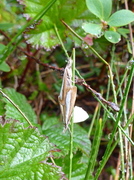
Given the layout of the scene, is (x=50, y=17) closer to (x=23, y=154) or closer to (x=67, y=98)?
(x=67, y=98)

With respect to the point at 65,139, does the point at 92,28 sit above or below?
above

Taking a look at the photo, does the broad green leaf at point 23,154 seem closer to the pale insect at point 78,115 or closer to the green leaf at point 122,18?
the pale insect at point 78,115

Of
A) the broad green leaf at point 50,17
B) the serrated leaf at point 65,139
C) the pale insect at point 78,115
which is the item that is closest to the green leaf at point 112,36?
the broad green leaf at point 50,17

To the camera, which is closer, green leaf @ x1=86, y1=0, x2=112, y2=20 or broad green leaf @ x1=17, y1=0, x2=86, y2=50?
green leaf @ x1=86, y1=0, x2=112, y2=20

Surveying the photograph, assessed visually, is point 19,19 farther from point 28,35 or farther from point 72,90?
point 72,90

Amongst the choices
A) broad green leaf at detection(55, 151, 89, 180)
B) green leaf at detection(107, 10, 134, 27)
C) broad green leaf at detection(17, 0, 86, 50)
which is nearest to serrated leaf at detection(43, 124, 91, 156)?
broad green leaf at detection(55, 151, 89, 180)

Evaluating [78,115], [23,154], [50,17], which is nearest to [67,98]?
[78,115]

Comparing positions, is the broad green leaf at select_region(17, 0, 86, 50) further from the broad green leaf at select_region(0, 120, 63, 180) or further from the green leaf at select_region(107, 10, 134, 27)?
the broad green leaf at select_region(0, 120, 63, 180)
